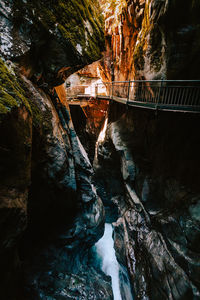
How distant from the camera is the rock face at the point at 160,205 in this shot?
15.5ft

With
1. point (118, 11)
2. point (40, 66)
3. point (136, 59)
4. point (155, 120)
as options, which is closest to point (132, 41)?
point (136, 59)

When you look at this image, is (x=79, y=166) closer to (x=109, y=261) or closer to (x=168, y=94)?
(x=168, y=94)

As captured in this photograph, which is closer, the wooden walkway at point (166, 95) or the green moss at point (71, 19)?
the green moss at point (71, 19)

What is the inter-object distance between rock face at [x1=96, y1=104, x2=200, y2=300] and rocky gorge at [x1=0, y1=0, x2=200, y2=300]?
0.13 feet

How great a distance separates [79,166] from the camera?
677cm

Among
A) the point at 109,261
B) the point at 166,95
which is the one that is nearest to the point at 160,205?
→ the point at 166,95

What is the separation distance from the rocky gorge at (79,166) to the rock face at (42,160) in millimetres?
28

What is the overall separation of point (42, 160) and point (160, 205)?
19.3ft

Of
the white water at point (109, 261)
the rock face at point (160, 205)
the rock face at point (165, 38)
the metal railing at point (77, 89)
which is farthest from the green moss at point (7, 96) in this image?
the metal railing at point (77, 89)

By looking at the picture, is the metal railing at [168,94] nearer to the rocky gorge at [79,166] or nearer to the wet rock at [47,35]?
the rocky gorge at [79,166]

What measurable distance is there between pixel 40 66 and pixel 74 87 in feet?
41.3

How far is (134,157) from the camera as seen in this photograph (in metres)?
8.34

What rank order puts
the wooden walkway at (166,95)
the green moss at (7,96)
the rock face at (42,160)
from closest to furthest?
the green moss at (7,96) < the rock face at (42,160) < the wooden walkway at (166,95)

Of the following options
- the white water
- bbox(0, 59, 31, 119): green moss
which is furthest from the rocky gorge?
the white water
